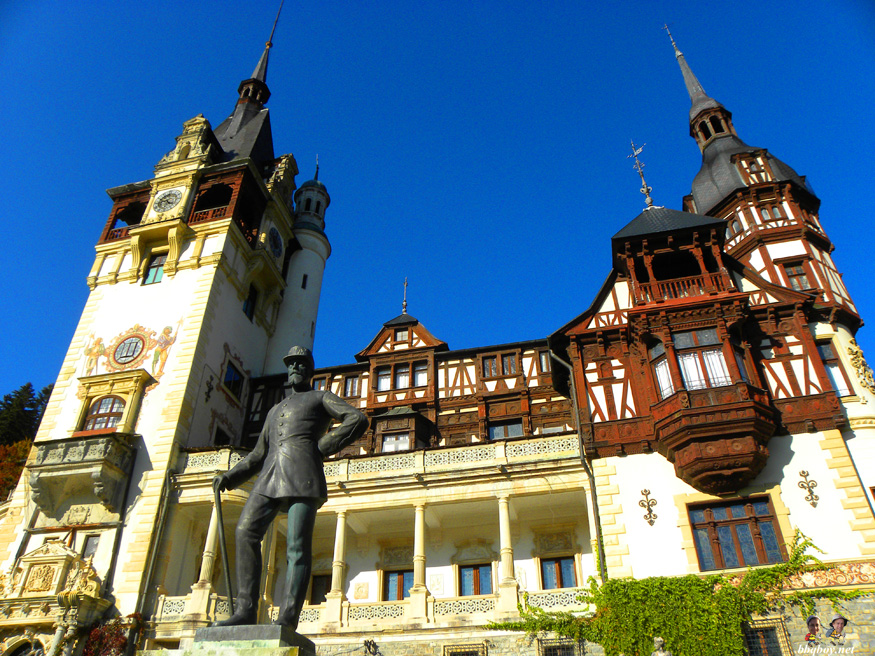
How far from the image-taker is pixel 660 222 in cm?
2512

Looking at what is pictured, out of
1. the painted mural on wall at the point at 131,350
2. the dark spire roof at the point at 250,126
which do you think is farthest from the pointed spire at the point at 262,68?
the painted mural on wall at the point at 131,350

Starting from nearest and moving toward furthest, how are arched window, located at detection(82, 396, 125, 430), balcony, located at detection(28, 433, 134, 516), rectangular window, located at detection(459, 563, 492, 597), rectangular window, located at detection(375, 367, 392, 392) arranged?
rectangular window, located at detection(459, 563, 492, 597), balcony, located at detection(28, 433, 134, 516), arched window, located at detection(82, 396, 125, 430), rectangular window, located at detection(375, 367, 392, 392)

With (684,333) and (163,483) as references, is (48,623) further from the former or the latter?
(684,333)

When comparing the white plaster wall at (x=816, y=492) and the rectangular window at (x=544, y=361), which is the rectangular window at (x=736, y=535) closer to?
the white plaster wall at (x=816, y=492)

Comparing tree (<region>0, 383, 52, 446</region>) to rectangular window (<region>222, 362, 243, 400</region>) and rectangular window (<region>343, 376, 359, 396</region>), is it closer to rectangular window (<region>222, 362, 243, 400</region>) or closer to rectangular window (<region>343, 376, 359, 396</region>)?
rectangular window (<region>222, 362, 243, 400</region>)

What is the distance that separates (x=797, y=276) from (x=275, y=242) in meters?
26.8

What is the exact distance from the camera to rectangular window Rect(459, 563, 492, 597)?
930 inches

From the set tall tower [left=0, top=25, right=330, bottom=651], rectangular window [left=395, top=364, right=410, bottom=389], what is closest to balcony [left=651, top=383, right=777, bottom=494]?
rectangular window [left=395, top=364, right=410, bottom=389]

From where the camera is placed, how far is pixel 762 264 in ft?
92.1

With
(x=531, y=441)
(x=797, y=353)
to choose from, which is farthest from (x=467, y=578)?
(x=797, y=353)

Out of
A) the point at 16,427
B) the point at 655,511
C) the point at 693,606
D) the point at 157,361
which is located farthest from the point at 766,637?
the point at 16,427

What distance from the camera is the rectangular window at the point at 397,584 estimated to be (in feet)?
79.7

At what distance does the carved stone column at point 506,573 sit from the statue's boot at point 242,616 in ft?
48.4

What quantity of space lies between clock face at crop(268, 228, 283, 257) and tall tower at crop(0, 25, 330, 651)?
0.52 ft
